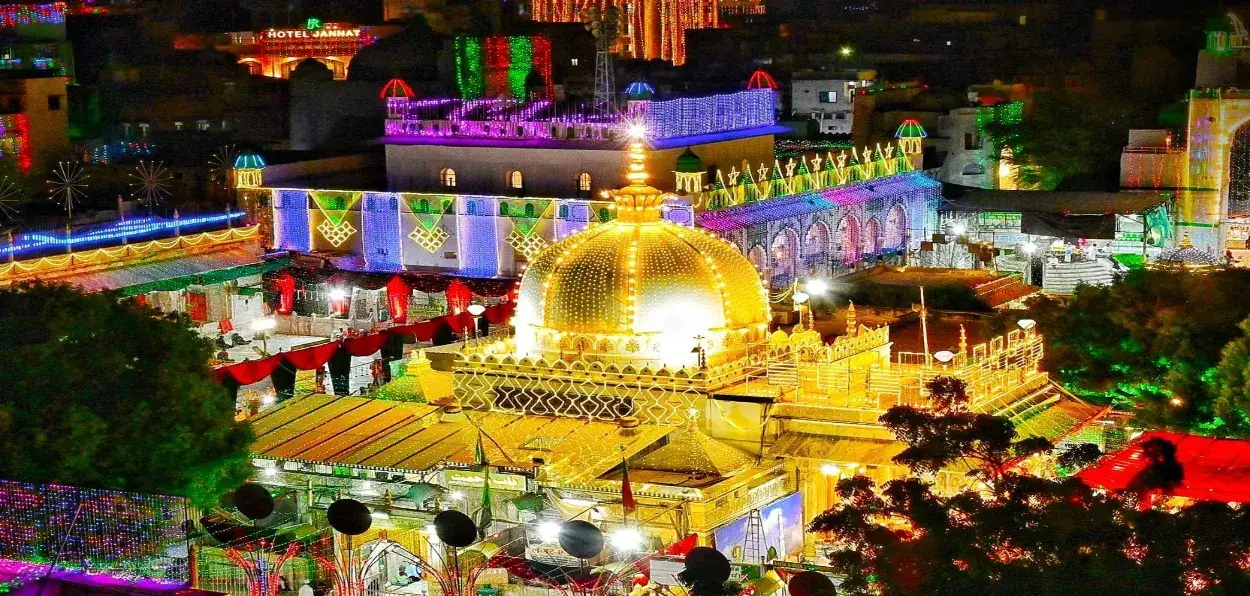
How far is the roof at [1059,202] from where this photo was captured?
51.5 metres

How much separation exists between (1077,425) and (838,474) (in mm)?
3186

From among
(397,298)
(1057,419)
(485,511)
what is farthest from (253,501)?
(397,298)

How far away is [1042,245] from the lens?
50.8 metres

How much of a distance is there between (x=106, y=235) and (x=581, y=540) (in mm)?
26374

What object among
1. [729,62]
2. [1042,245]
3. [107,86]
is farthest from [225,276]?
[729,62]

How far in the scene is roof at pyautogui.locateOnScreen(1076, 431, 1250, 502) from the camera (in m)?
21.2

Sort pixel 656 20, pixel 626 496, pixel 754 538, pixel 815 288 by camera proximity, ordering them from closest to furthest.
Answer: pixel 626 496
pixel 754 538
pixel 815 288
pixel 656 20

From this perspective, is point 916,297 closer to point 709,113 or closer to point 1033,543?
point 709,113

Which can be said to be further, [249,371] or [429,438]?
[249,371]

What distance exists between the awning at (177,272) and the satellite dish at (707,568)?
75.9 feet

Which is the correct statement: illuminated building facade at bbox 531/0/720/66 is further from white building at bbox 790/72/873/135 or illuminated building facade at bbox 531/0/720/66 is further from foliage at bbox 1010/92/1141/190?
white building at bbox 790/72/873/135

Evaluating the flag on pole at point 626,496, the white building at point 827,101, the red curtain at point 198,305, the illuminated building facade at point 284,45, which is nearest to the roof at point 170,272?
the red curtain at point 198,305

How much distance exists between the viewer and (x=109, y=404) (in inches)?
907

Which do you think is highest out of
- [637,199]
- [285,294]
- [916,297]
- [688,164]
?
[637,199]
